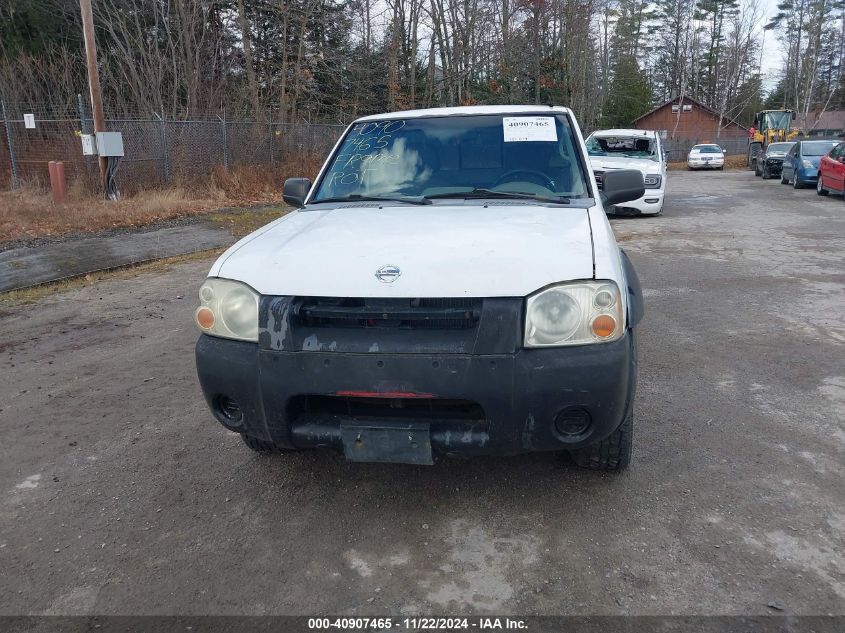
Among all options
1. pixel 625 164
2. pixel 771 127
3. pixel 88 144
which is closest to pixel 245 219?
pixel 88 144

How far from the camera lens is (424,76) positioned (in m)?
32.9

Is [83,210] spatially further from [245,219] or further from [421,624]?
[421,624]

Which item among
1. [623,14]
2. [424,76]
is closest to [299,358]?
[424,76]

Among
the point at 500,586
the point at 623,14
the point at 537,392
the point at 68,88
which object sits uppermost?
the point at 623,14

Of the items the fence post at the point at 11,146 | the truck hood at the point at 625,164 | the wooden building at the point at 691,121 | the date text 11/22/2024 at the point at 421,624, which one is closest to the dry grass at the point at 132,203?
the fence post at the point at 11,146

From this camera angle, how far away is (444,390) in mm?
2576

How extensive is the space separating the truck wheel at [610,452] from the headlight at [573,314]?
62cm

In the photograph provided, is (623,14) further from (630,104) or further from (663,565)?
(663,565)

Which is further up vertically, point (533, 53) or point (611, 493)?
point (533, 53)

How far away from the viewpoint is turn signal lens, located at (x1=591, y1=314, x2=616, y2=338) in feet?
8.70

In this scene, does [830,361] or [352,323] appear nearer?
[352,323]

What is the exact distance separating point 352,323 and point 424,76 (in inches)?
1277

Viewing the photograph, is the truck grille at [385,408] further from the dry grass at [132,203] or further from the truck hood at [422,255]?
the dry grass at [132,203]

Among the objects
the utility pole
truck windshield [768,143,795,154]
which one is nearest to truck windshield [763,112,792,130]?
truck windshield [768,143,795,154]
